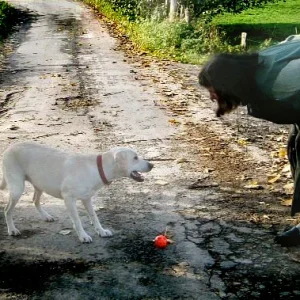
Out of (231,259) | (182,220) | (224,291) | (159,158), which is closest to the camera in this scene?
(224,291)

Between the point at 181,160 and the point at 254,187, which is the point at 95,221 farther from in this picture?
the point at 181,160

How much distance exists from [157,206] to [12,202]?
5.08 ft

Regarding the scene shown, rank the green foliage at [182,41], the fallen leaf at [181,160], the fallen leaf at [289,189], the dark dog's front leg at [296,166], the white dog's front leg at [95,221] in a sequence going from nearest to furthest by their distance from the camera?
the dark dog's front leg at [296,166] < the white dog's front leg at [95,221] < the fallen leaf at [289,189] < the fallen leaf at [181,160] < the green foliage at [182,41]

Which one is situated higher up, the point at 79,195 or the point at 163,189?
the point at 79,195

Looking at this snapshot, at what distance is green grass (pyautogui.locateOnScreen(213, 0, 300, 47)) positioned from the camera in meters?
24.3

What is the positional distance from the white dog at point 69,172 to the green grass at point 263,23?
16136 mm

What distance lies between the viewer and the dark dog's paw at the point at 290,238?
5.43 meters

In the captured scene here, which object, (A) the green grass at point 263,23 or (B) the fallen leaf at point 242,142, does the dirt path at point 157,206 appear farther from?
(A) the green grass at point 263,23

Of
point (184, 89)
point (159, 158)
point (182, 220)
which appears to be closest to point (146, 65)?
point (184, 89)

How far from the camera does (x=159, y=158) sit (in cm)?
807

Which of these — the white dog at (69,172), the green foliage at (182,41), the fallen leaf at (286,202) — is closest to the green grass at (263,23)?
the green foliage at (182,41)

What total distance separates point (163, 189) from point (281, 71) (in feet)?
8.27

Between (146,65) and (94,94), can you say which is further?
(146,65)

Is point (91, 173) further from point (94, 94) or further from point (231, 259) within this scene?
point (94, 94)
